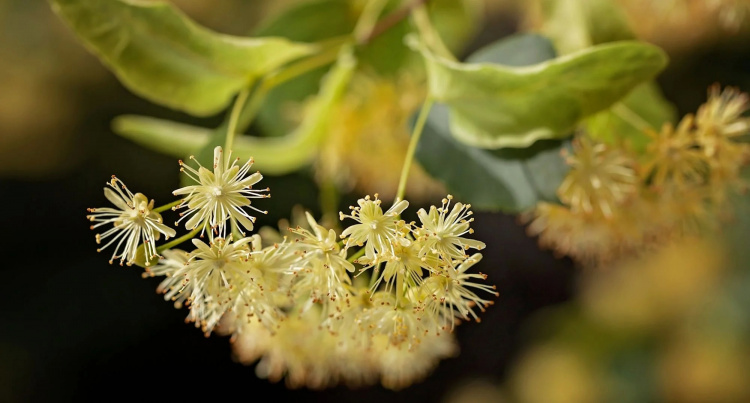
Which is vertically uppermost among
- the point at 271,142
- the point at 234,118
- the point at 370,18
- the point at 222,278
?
the point at 370,18

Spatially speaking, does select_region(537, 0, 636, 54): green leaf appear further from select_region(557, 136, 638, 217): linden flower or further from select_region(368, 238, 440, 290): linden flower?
select_region(368, 238, 440, 290): linden flower

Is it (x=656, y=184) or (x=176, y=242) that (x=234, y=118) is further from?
(x=656, y=184)

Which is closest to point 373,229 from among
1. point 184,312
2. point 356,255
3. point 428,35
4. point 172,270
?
point 356,255

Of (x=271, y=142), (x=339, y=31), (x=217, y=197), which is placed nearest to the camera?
→ (x=217, y=197)

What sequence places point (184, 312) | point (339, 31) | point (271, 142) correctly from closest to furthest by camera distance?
point (271, 142), point (339, 31), point (184, 312)

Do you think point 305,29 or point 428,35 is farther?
point 305,29

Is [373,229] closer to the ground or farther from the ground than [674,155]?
closer to the ground

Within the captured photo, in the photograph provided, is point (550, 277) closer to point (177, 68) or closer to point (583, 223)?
point (583, 223)
